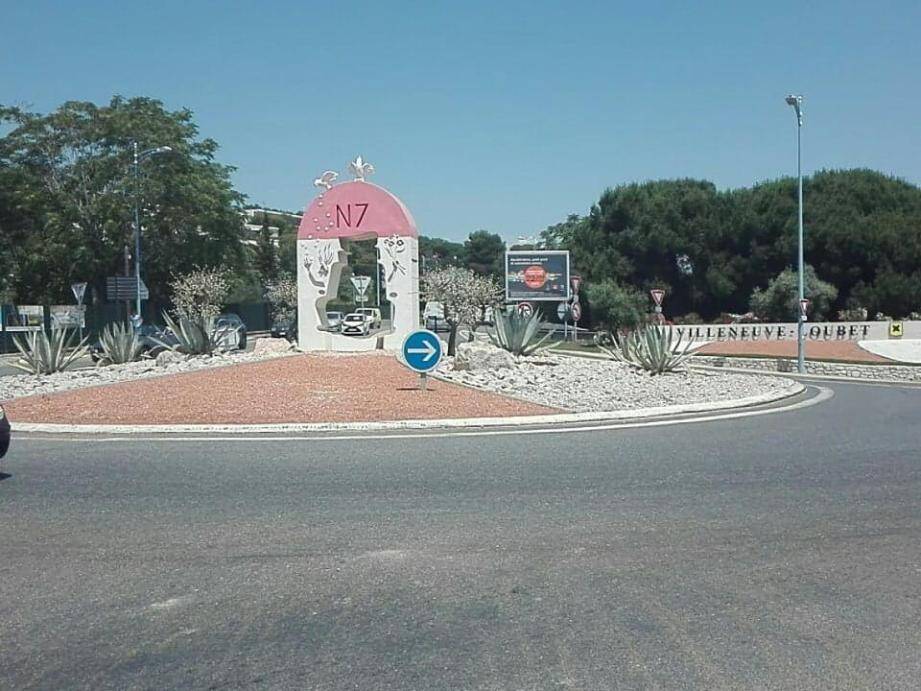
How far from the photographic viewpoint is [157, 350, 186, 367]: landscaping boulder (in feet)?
76.9

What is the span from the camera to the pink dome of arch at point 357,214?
2528 centimetres

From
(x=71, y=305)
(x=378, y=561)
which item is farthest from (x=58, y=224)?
(x=378, y=561)

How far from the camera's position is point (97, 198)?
44.8 meters

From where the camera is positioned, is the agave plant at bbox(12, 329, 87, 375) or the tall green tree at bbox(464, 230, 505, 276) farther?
the tall green tree at bbox(464, 230, 505, 276)

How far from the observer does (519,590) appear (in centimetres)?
599

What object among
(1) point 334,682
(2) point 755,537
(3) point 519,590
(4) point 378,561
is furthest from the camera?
(2) point 755,537

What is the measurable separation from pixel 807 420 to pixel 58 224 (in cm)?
3799

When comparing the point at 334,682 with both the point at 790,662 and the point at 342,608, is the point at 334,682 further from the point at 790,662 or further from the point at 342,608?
the point at 790,662

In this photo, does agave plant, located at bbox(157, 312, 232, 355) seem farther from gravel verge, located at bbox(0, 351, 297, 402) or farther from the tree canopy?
the tree canopy

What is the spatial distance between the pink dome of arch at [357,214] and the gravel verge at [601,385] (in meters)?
4.28

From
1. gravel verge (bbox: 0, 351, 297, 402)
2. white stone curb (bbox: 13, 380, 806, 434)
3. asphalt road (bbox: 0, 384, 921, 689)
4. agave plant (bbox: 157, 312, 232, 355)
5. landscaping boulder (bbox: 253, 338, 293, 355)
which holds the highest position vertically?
agave plant (bbox: 157, 312, 232, 355)

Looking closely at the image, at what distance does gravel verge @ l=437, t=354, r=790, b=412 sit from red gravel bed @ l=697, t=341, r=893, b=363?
1474 cm

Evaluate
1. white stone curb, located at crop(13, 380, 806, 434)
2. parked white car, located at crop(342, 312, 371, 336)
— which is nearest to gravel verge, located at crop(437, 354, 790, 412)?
white stone curb, located at crop(13, 380, 806, 434)

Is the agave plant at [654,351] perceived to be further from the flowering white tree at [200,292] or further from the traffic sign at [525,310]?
the flowering white tree at [200,292]
